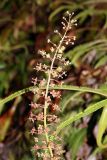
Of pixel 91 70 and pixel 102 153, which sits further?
pixel 91 70

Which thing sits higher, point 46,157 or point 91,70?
point 91,70

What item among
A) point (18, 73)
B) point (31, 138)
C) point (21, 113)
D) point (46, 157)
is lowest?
point (46, 157)

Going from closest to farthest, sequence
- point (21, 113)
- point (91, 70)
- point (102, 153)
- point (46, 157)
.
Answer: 1. point (46, 157)
2. point (102, 153)
3. point (91, 70)
4. point (21, 113)

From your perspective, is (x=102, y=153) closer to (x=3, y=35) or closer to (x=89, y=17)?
(x=89, y=17)

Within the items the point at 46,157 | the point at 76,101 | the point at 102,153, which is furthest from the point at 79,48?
the point at 46,157

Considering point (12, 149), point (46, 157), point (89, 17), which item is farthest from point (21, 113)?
point (46, 157)

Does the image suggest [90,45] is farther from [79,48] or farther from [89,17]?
[89,17]

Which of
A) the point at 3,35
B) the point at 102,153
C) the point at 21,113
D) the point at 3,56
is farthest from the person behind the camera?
the point at 3,35
